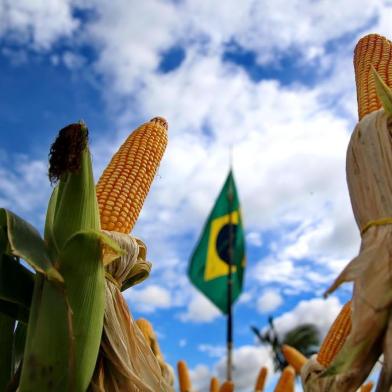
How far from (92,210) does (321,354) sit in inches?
78.9

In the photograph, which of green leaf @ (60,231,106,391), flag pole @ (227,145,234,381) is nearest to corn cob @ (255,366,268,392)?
flag pole @ (227,145,234,381)

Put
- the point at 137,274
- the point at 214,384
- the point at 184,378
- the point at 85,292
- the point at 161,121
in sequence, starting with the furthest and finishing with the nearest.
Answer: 1. the point at 214,384
2. the point at 184,378
3. the point at 161,121
4. the point at 137,274
5. the point at 85,292

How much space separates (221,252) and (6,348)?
13.8 m

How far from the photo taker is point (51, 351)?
7.62 ft

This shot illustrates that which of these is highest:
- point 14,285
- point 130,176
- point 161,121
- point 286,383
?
point 161,121

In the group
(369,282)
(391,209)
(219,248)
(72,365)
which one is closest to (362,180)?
(391,209)

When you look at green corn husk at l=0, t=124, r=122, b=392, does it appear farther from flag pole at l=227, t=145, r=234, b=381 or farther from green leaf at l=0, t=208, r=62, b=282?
flag pole at l=227, t=145, r=234, b=381

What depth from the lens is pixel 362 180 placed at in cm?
215

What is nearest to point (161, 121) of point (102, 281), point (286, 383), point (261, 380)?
point (102, 281)

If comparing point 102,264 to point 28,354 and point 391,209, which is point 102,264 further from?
point 391,209

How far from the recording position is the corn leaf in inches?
90.7

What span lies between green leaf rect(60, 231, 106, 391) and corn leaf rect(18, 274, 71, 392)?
0.04 metres

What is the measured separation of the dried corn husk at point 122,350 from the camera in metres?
2.59

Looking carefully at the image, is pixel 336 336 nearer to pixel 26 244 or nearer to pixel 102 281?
pixel 102 281
